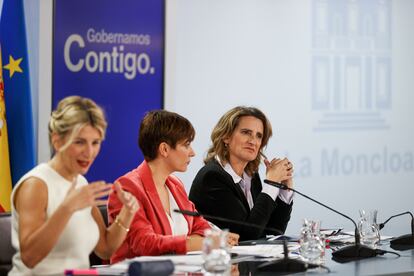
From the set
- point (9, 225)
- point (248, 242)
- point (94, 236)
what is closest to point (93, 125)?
point (94, 236)

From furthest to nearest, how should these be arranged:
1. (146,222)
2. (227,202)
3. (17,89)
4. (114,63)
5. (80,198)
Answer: (114,63)
(17,89)
(227,202)
(146,222)
(80,198)

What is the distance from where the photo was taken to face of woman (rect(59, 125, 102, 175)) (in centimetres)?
261

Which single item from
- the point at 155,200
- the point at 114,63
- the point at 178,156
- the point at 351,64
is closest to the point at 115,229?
the point at 155,200

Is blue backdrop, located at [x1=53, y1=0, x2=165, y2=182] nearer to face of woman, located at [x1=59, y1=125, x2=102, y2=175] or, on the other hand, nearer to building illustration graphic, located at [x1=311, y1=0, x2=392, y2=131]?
building illustration graphic, located at [x1=311, y1=0, x2=392, y2=131]

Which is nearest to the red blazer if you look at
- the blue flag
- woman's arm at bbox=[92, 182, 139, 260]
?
woman's arm at bbox=[92, 182, 139, 260]

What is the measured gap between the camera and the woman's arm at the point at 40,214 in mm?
2498

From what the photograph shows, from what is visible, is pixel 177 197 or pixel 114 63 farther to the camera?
pixel 114 63

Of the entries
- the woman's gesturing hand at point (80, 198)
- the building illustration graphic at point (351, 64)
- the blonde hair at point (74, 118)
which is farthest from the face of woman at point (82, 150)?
the building illustration graphic at point (351, 64)

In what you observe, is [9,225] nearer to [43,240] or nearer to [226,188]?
[43,240]

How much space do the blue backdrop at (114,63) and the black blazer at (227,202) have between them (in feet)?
3.09

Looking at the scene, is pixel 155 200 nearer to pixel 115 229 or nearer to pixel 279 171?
pixel 115 229

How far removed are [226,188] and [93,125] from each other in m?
1.55

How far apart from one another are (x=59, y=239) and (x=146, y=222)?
73 cm

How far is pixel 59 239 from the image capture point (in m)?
2.62
